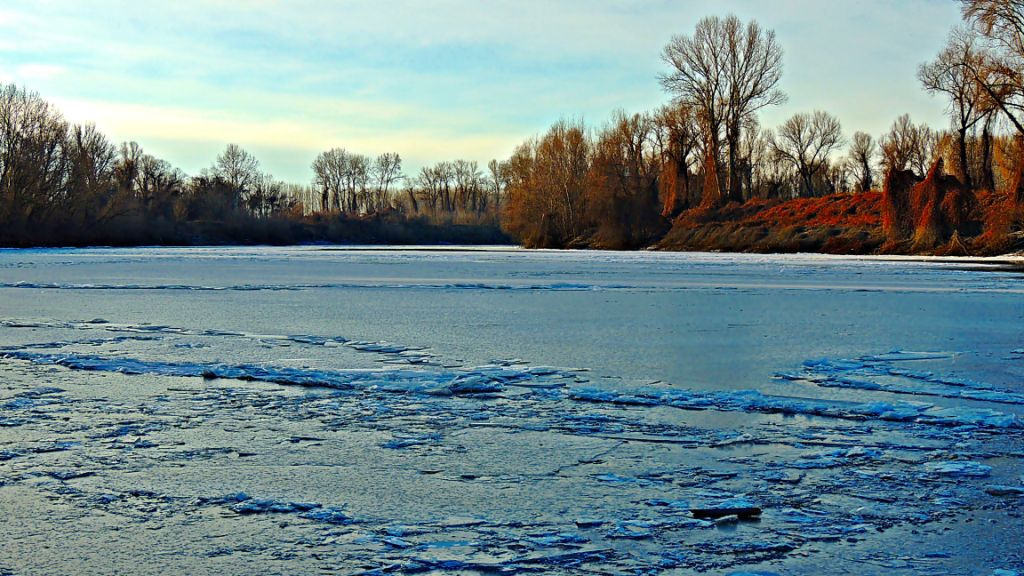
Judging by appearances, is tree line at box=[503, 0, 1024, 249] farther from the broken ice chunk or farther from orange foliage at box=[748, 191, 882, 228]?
the broken ice chunk

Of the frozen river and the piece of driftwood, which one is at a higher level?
the frozen river

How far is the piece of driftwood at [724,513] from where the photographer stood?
3.19 m

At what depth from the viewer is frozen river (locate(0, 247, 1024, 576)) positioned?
2.89 metres

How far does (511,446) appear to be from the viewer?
430 centimetres

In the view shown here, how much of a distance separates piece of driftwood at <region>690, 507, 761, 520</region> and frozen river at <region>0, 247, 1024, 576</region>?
48mm

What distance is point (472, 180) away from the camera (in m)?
100

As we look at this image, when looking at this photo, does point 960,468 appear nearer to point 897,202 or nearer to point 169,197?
point 897,202

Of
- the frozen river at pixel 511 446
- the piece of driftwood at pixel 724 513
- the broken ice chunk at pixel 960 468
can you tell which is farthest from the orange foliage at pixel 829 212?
the piece of driftwood at pixel 724 513

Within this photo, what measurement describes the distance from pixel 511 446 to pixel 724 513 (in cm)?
133

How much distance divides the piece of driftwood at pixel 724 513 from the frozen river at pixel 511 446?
0.16 ft

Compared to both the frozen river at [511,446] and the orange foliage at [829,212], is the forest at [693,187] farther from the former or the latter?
the frozen river at [511,446]

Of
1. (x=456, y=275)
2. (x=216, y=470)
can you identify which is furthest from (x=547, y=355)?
(x=456, y=275)

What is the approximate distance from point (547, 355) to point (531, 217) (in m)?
44.2

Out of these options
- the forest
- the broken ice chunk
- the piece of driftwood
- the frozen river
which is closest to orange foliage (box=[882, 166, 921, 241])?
the forest
